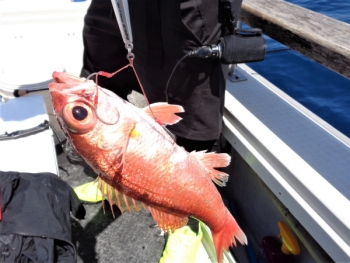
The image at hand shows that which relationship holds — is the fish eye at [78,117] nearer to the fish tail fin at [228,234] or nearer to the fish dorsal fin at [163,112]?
the fish dorsal fin at [163,112]

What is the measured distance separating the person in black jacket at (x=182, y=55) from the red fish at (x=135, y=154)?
0.49 m

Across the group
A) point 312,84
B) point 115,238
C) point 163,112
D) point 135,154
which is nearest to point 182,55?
point 163,112

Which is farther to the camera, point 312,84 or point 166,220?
point 312,84

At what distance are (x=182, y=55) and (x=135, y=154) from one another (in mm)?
704

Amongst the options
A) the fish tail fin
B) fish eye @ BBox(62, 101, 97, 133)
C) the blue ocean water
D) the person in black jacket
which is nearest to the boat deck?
the person in black jacket

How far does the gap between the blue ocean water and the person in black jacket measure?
1.83 metres

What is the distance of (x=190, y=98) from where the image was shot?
5.53 ft

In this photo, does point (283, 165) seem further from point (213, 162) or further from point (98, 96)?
point (98, 96)

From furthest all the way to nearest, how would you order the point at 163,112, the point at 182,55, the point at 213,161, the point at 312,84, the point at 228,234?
the point at 312,84 → the point at 182,55 → the point at 228,234 → the point at 213,161 → the point at 163,112

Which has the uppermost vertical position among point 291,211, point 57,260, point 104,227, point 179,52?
point 179,52

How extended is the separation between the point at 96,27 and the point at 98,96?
109 centimetres

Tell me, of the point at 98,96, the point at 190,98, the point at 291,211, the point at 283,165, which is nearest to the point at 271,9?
the point at 190,98

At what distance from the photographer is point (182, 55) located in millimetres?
1620

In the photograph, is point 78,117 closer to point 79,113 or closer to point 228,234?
point 79,113
